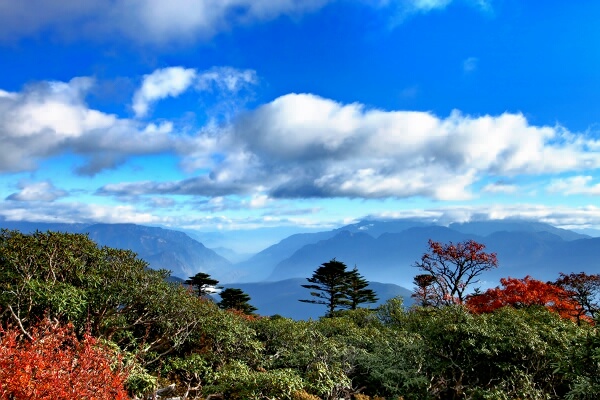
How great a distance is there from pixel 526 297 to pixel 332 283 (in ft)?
75.9

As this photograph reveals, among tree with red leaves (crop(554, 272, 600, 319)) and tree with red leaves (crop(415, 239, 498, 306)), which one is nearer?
tree with red leaves (crop(554, 272, 600, 319))

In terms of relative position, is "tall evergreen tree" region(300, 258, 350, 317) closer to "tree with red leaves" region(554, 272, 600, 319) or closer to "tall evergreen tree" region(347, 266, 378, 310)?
"tall evergreen tree" region(347, 266, 378, 310)

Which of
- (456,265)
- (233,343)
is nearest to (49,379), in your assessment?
(233,343)

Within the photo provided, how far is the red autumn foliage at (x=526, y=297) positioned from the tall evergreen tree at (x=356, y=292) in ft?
58.1

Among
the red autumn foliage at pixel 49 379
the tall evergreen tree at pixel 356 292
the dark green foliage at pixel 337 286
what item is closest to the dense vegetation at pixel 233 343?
the red autumn foliage at pixel 49 379

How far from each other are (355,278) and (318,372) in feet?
119

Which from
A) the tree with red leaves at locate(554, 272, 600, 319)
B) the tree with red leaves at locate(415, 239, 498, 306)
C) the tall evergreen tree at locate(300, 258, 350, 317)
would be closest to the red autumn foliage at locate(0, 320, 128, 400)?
the tree with red leaves at locate(415, 239, 498, 306)

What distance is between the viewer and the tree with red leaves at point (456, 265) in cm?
3578

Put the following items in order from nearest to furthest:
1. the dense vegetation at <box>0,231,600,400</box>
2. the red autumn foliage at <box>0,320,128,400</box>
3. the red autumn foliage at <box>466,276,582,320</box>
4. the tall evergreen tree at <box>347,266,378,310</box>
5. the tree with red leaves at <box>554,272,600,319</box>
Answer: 1. the red autumn foliage at <box>0,320,128,400</box>
2. the dense vegetation at <box>0,231,600,400</box>
3. the red autumn foliage at <box>466,276,582,320</box>
4. the tree with red leaves at <box>554,272,600,319</box>
5. the tall evergreen tree at <box>347,266,378,310</box>

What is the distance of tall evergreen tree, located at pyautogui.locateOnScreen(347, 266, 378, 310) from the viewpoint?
163ft

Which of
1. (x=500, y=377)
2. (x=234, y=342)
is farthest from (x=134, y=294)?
(x=500, y=377)

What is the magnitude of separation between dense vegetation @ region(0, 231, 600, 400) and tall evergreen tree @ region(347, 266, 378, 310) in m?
30.7

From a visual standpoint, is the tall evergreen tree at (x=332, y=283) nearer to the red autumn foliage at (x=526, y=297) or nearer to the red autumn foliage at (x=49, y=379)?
the red autumn foliage at (x=526, y=297)

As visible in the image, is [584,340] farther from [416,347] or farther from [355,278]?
[355,278]
